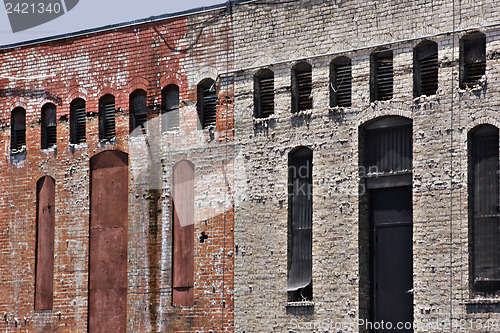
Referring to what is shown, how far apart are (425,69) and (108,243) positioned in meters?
8.25

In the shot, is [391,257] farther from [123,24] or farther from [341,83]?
[123,24]

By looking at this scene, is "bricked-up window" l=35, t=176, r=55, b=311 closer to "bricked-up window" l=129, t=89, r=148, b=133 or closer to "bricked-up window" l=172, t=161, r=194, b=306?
"bricked-up window" l=129, t=89, r=148, b=133

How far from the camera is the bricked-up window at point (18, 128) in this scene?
79.2ft

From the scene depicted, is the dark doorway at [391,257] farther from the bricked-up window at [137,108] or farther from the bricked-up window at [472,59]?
the bricked-up window at [137,108]

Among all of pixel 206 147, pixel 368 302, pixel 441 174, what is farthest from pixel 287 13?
pixel 368 302

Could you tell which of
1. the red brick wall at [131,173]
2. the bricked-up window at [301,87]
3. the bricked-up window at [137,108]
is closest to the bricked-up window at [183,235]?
the red brick wall at [131,173]

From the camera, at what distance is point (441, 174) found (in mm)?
18047

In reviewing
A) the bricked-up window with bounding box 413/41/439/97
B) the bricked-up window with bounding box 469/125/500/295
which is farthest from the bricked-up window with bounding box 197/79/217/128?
the bricked-up window with bounding box 469/125/500/295

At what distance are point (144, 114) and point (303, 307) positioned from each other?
6.04 m

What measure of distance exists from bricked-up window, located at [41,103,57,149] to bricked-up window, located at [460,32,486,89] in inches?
400

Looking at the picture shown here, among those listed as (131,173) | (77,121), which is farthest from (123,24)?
(131,173)

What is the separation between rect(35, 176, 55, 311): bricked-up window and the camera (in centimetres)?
2292

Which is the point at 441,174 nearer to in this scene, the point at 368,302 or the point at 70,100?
the point at 368,302

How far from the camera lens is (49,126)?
23.7 metres
